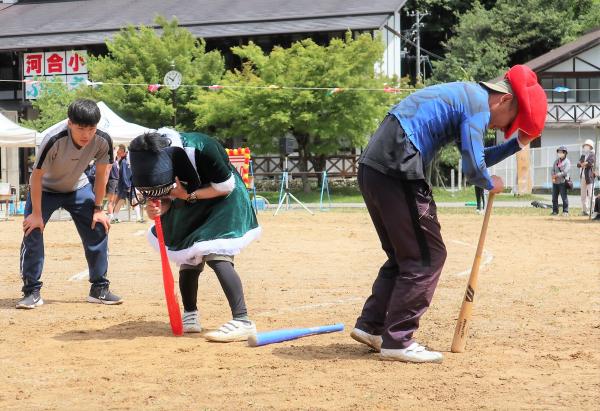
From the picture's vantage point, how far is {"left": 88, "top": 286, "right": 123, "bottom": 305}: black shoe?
7801 millimetres

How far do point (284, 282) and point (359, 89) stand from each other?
23173 millimetres

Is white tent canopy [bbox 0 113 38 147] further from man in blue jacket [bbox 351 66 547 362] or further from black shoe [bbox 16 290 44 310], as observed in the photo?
man in blue jacket [bbox 351 66 547 362]

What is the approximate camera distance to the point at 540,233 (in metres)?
16.0

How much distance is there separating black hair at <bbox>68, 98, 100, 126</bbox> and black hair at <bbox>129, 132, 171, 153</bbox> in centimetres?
133

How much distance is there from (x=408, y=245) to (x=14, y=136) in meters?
18.3

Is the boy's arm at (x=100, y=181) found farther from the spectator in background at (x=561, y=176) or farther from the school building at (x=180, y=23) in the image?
the school building at (x=180, y=23)

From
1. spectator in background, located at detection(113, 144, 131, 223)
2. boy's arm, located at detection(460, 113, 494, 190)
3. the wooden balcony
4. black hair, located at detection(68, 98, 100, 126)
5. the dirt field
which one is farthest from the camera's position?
the wooden balcony

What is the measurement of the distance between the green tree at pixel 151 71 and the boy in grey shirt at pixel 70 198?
27745 mm

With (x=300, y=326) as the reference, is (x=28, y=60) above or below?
above

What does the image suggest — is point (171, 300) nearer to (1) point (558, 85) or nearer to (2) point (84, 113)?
(2) point (84, 113)

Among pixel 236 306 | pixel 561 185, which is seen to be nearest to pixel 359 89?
pixel 561 185

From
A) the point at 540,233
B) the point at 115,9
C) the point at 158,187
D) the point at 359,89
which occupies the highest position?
the point at 115,9

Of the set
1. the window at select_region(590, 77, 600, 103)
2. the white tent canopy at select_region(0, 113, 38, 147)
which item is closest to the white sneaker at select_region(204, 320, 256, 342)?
the white tent canopy at select_region(0, 113, 38, 147)

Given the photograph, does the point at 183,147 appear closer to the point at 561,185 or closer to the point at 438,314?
the point at 438,314
